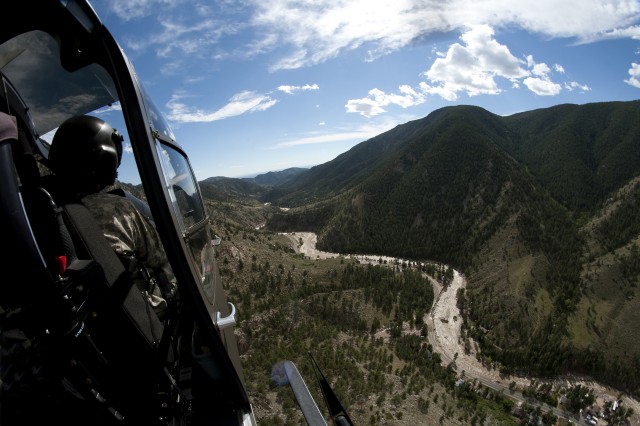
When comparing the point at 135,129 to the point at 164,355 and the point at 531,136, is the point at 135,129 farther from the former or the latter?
the point at 531,136

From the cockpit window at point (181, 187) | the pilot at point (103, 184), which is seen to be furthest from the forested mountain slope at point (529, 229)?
the pilot at point (103, 184)

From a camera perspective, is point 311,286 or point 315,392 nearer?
point 315,392

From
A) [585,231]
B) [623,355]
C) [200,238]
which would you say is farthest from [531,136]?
[200,238]

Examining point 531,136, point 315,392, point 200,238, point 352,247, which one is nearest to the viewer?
point 200,238

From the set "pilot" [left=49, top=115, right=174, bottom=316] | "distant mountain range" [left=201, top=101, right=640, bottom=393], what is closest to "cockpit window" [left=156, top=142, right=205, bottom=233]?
"pilot" [left=49, top=115, right=174, bottom=316]

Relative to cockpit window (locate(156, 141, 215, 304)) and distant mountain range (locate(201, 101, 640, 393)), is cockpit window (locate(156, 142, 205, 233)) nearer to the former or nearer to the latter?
cockpit window (locate(156, 141, 215, 304))

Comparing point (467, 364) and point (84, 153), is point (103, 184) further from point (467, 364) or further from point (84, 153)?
point (467, 364)

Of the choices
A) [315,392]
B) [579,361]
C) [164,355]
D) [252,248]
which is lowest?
[579,361]
